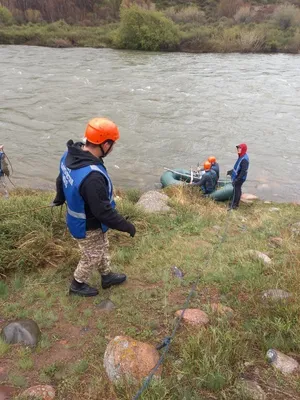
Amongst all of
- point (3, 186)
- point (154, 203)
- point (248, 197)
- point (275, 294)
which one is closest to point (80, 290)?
point (275, 294)

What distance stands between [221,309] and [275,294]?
58cm

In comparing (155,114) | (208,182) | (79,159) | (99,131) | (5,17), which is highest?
(99,131)

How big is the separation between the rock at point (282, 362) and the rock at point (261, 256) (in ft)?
5.61

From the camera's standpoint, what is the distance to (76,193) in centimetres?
343

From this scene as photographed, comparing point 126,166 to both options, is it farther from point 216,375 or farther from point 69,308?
point 216,375

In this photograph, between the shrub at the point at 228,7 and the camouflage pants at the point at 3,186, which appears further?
the shrub at the point at 228,7

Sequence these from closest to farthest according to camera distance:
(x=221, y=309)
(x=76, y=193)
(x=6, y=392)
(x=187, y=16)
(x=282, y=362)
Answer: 1. (x=6, y=392)
2. (x=282, y=362)
3. (x=76, y=193)
4. (x=221, y=309)
5. (x=187, y=16)

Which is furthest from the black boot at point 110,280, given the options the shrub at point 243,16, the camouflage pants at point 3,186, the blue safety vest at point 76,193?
the shrub at point 243,16

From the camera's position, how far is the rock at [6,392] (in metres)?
2.84

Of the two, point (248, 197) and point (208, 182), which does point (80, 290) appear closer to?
point (208, 182)

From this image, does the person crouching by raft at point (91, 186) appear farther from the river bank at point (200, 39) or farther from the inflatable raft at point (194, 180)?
the river bank at point (200, 39)

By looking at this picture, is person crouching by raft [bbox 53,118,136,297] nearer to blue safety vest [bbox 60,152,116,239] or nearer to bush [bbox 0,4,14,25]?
blue safety vest [bbox 60,152,116,239]

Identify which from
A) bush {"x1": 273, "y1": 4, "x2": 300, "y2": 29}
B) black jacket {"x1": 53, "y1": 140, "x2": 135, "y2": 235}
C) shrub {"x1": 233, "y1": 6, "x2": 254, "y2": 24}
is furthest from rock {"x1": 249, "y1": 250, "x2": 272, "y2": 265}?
shrub {"x1": 233, "y1": 6, "x2": 254, "y2": 24}

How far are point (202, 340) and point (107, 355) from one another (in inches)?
30.9
